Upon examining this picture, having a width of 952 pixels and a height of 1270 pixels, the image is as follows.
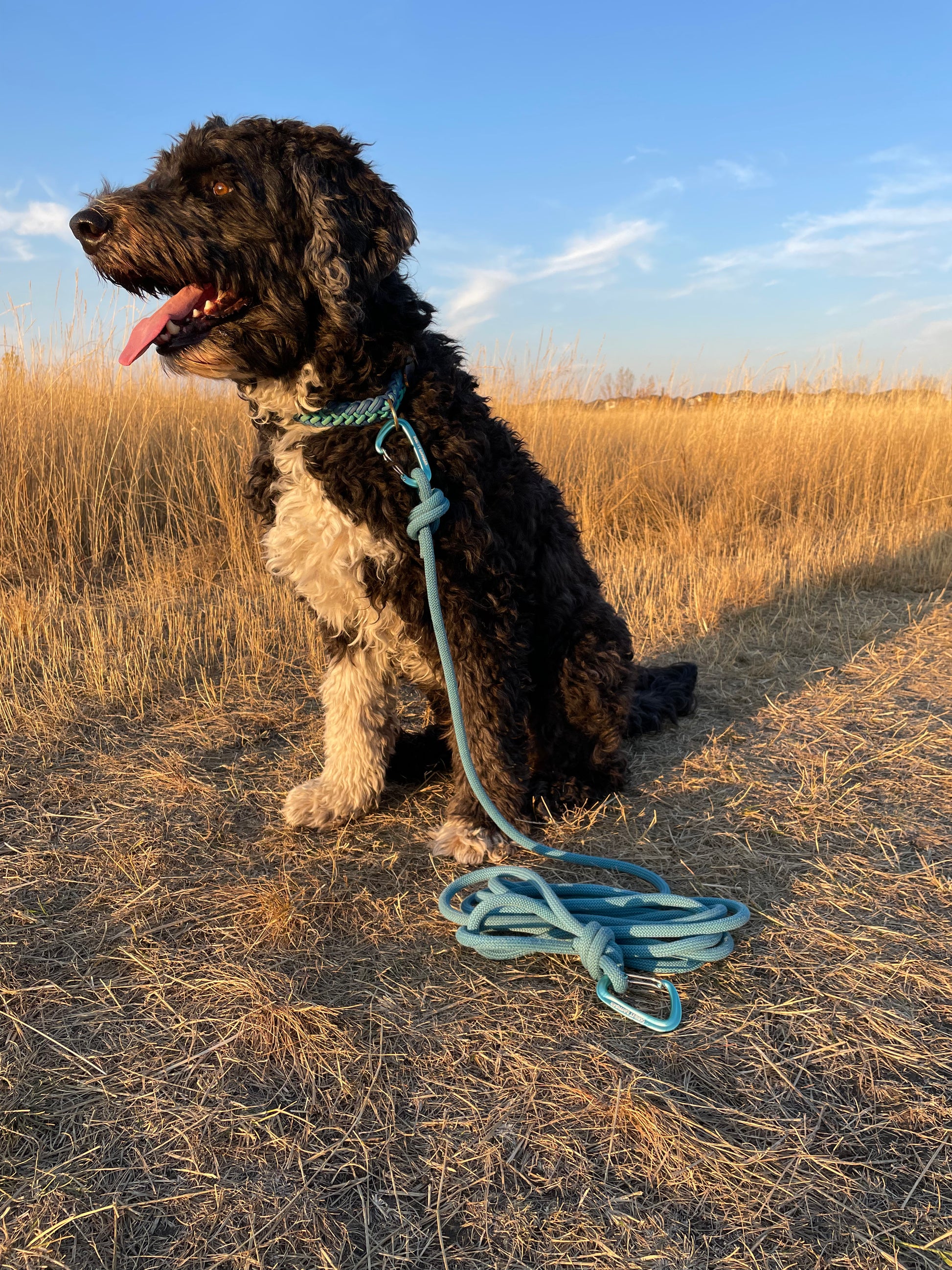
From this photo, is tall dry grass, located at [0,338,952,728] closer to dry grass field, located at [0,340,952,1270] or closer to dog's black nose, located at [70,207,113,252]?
dry grass field, located at [0,340,952,1270]

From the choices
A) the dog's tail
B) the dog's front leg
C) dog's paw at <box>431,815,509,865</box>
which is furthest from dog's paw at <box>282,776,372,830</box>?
the dog's tail

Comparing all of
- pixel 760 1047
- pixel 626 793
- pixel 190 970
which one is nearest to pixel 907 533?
pixel 626 793

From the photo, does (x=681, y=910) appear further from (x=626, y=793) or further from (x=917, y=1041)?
(x=626, y=793)

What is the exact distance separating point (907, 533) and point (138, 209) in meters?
7.28

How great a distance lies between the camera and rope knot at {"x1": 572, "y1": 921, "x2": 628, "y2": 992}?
7.02ft

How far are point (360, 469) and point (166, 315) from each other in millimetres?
742

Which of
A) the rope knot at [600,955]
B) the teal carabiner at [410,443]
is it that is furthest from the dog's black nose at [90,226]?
the rope knot at [600,955]

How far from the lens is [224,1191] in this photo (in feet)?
5.27

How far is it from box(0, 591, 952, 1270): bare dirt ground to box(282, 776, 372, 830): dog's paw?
0.07m

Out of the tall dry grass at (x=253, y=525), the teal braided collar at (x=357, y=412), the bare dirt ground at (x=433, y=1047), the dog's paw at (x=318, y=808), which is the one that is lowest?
the bare dirt ground at (x=433, y=1047)

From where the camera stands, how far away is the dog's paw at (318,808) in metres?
3.15

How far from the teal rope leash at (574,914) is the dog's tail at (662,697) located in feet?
4.24

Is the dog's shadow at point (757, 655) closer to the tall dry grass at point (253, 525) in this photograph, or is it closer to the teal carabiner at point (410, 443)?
the tall dry grass at point (253, 525)

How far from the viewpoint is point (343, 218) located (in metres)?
2.50
